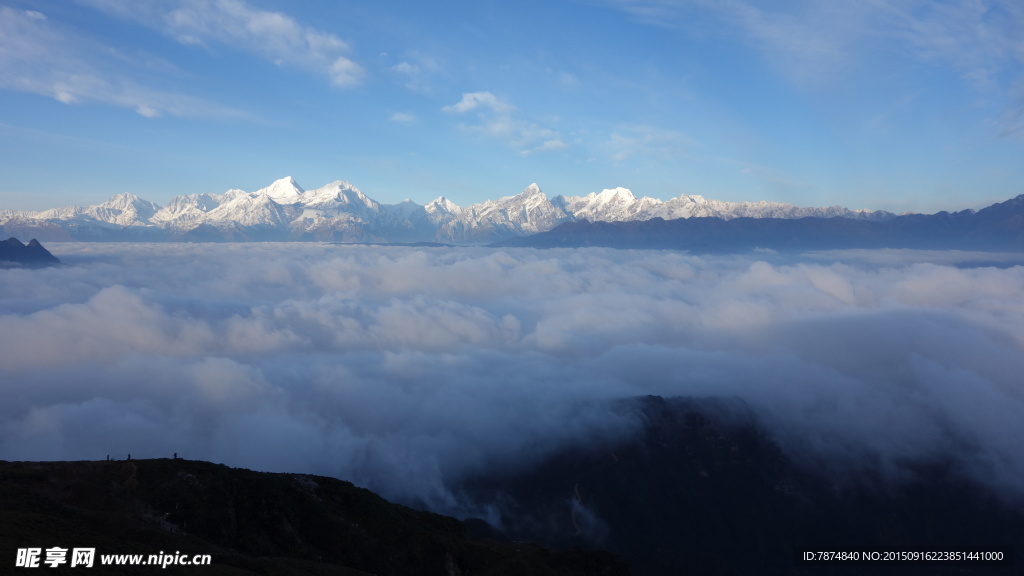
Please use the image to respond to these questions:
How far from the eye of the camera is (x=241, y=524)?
3939 inches

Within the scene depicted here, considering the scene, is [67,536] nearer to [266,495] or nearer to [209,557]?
[209,557]

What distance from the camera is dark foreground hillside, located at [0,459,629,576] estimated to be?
3027 inches

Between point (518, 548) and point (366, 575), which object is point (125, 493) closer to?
point (366, 575)

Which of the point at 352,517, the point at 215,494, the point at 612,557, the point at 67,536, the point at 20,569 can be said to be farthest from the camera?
the point at 612,557

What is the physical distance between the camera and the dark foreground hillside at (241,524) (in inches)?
3027

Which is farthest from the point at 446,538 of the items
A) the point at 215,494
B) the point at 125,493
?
the point at 125,493

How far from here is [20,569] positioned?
183ft

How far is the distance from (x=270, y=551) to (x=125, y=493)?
80.2ft

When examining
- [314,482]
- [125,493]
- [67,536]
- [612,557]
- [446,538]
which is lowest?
[612,557]

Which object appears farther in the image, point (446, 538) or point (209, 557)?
point (446, 538)

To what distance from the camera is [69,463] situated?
96000mm

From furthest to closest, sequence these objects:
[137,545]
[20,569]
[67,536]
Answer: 1. [137,545]
2. [67,536]
3. [20,569]

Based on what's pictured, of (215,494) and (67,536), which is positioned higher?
(67,536)

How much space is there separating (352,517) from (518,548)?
33.7m
